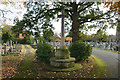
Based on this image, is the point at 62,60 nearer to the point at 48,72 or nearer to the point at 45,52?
the point at 48,72

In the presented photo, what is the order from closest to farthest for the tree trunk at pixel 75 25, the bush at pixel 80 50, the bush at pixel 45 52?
→ 1. the bush at pixel 45 52
2. the bush at pixel 80 50
3. the tree trunk at pixel 75 25

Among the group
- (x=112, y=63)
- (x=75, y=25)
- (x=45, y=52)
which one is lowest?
(x=112, y=63)

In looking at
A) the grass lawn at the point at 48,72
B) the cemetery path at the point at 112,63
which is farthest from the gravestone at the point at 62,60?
the cemetery path at the point at 112,63

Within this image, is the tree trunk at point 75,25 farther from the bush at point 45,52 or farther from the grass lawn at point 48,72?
the bush at point 45,52

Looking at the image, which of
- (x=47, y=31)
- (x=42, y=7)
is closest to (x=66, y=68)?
(x=47, y=31)

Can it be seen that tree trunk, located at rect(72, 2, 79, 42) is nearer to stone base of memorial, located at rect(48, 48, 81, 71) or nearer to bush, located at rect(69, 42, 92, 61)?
bush, located at rect(69, 42, 92, 61)

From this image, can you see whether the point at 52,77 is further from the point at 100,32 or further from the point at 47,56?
the point at 100,32

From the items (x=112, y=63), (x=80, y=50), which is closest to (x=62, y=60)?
(x=80, y=50)

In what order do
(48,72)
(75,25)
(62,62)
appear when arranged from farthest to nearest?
(75,25)
(62,62)
(48,72)

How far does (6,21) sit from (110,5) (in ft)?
20.9

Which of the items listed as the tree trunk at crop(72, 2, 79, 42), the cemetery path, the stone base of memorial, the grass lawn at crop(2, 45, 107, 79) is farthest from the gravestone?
the tree trunk at crop(72, 2, 79, 42)

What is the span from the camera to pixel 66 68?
6.89 m

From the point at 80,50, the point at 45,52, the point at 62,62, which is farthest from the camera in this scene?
the point at 80,50

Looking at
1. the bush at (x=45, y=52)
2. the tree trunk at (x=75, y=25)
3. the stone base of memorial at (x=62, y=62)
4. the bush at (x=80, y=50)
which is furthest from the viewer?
the tree trunk at (x=75, y=25)
